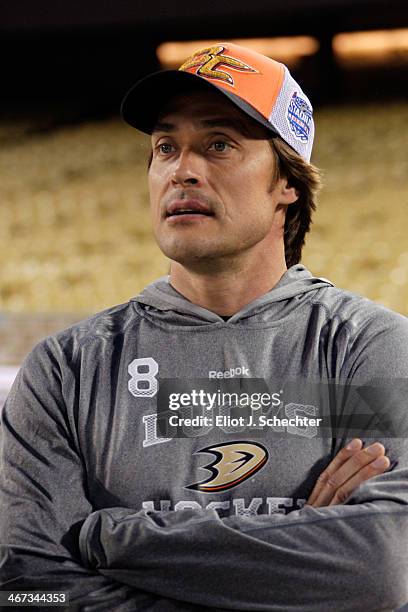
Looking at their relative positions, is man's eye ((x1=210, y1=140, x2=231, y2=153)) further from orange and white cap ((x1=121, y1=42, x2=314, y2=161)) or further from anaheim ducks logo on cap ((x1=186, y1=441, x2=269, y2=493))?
anaheim ducks logo on cap ((x1=186, y1=441, x2=269, y2=493))

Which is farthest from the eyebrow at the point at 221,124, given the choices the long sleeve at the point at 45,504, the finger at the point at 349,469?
the finger at the point at 349,469

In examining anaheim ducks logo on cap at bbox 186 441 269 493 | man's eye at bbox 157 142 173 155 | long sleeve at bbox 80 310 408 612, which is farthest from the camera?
man's eye at bbox 157 142 173 155

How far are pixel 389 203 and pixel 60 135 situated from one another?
4188 millimetres

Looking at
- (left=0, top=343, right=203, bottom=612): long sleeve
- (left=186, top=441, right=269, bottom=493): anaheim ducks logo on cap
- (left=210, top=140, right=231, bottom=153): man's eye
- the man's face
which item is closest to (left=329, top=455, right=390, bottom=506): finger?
(left=186, top=441, right=269, bottom=493): anaheim ducks logo on cap

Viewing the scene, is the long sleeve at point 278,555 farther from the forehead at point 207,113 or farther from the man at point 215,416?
the forehead at point 207,113

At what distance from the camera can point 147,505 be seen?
1.33 metres

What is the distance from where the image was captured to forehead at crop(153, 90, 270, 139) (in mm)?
1403

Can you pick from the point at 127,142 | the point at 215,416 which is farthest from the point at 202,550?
the point at 127,142

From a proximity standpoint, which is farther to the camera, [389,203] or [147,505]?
[389,203]

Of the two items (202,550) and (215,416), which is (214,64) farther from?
(202,550)

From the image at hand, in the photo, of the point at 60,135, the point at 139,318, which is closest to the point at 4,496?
the point at 139,318

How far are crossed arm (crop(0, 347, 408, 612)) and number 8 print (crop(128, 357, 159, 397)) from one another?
0.14 metres

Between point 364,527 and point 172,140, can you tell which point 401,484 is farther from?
point 172,140

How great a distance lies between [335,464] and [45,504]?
1.26ft
